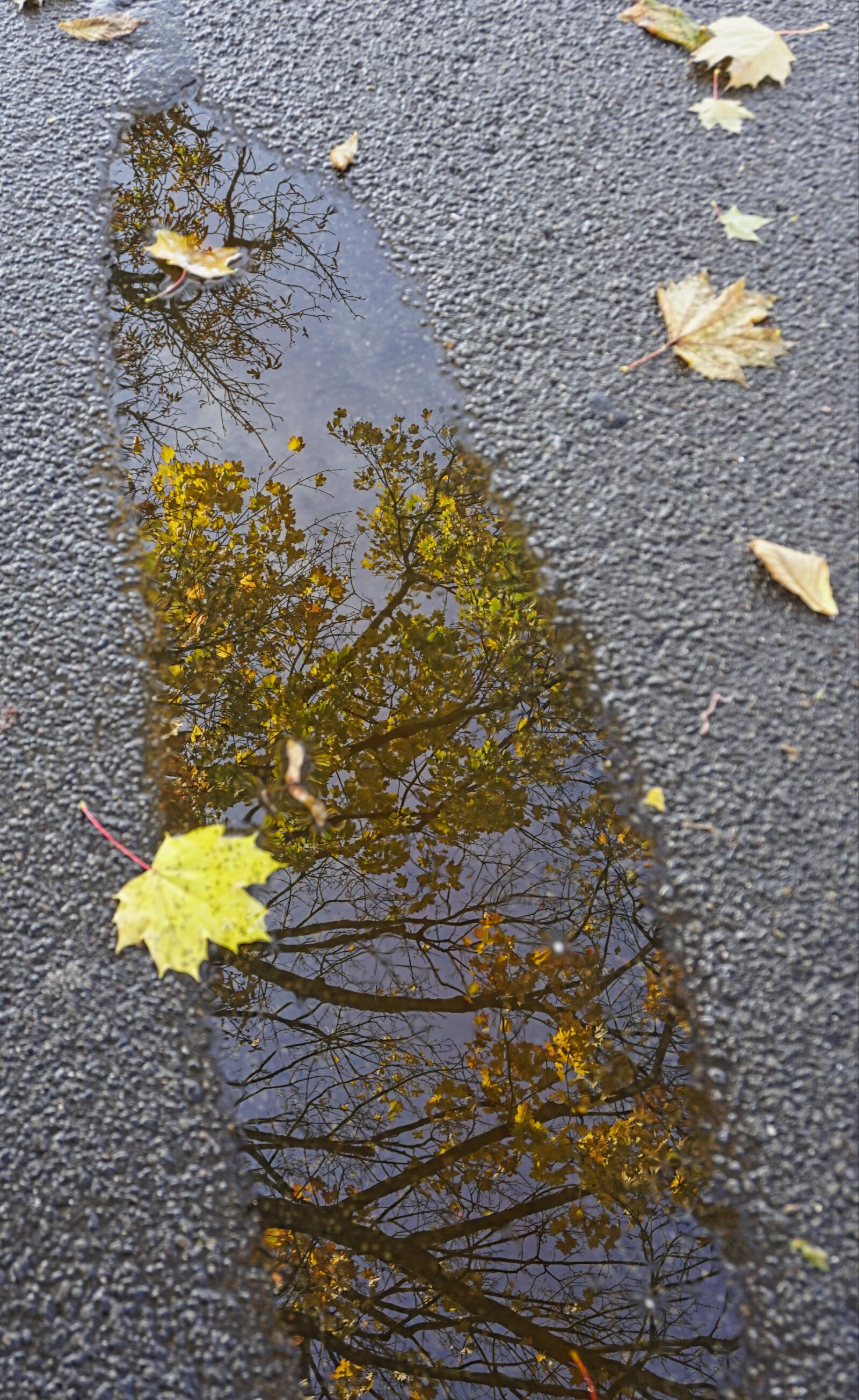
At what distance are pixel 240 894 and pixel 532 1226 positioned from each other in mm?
719

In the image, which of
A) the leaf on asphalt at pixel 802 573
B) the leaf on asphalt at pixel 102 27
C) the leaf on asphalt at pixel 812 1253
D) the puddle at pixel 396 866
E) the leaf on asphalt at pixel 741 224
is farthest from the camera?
the leaf on asphalt at pixel 102 27

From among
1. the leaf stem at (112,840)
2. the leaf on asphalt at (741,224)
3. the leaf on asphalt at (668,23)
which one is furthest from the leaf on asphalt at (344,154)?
the leaf stem at (112,840)

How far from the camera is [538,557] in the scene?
2.04 meters

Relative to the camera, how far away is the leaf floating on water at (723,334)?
2.23 meters

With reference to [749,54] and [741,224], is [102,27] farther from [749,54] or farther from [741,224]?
[741,224]

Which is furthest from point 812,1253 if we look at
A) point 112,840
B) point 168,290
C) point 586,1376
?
Result: point 168,290

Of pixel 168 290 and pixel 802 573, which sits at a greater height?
pixel 168 290

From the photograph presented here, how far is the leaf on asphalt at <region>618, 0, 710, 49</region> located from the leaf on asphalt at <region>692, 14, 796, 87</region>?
0.06 metres

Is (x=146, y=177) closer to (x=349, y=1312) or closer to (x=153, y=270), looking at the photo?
(x=153, y=270)

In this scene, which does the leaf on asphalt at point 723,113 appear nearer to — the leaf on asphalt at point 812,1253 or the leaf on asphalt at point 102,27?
the leaf on asphalt at point 102,27

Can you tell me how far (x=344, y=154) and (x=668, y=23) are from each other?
38.6 inches

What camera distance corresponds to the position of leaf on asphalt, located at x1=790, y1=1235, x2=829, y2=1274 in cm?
136

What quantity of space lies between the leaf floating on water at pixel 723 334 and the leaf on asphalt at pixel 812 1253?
66.5 inches

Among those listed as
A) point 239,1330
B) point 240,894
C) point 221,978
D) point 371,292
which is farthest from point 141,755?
point 371,292
